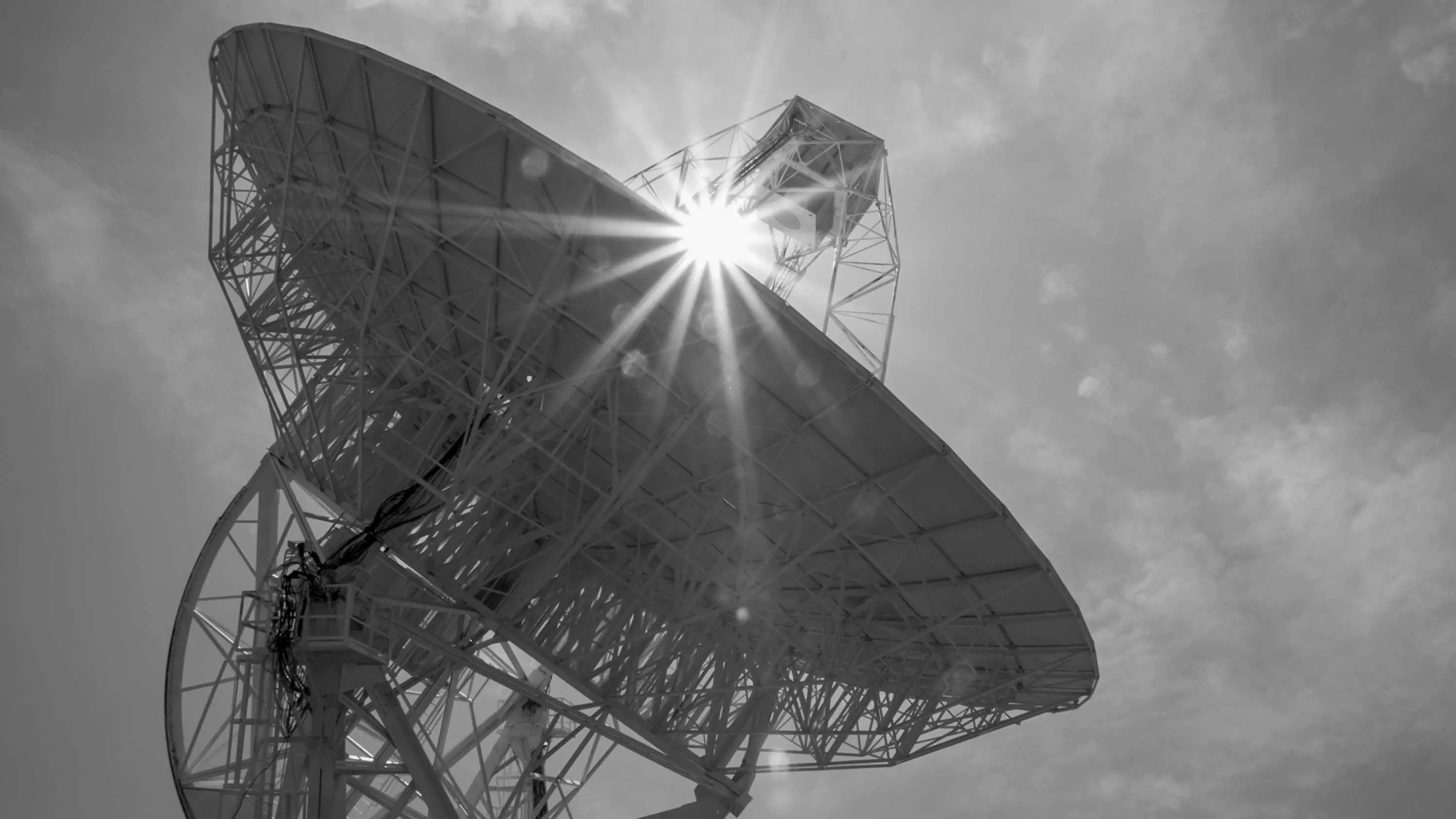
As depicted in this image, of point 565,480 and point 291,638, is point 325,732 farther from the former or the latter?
point 565,480

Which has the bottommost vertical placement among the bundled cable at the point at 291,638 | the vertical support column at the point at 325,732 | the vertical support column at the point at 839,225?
the vertical support column at the point at 325,732

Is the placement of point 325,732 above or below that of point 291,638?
below

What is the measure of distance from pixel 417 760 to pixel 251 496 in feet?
24.4

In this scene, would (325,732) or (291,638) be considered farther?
(325,732)

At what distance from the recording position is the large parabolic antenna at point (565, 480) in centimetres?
1984

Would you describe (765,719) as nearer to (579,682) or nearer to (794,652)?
(794,652)

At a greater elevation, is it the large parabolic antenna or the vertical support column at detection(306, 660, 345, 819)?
the large parabolic antenna

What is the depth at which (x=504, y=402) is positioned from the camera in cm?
2248

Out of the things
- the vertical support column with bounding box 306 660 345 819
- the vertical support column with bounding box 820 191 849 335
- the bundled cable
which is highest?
the vertical support column with bounding box 820 191 849 335

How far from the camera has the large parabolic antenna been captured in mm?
19844

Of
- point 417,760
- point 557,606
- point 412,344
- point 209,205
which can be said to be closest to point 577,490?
point 557,606

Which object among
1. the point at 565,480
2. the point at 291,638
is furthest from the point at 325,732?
the point at 565,480

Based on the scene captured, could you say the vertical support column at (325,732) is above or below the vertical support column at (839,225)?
below

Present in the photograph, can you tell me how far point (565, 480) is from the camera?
25.5 metres
